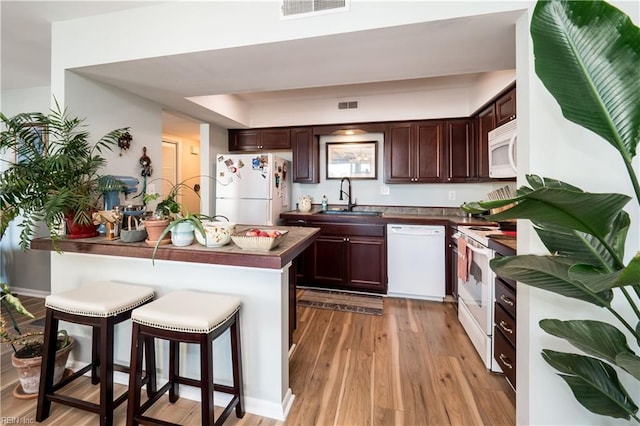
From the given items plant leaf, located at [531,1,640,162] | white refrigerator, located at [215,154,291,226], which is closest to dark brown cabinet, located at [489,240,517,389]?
plant leaf, located at [531,1,640,162]

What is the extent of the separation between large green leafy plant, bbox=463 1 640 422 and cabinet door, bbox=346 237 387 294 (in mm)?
2350

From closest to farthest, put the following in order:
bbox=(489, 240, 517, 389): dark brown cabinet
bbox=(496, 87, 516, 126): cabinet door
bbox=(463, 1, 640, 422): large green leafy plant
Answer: bbox=(463, 1, 640, 422): large green leafy plant < bbox=(489, 240, 517, 389): dark brown cabinet < bbox=(496, 87, 516, 126): cabinet door

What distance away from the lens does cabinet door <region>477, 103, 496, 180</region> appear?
271 centimetres

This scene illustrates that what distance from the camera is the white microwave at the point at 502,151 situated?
76.3 inches

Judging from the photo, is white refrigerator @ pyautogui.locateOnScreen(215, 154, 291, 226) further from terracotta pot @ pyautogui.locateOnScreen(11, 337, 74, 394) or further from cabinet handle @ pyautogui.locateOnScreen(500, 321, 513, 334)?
cabinet handle @ pyautogui.locateOnScreen(500, 321, 513, 334)

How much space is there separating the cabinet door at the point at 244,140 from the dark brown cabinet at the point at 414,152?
1.86 meters

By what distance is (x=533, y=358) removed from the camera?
1241mm

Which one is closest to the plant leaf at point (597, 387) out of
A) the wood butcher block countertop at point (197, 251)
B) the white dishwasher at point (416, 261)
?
the wood butcher block countertop at point (197, 251)

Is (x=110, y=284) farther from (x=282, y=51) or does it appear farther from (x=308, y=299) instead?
(x=308, y=299)

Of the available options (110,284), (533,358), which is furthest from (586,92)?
(110,284)

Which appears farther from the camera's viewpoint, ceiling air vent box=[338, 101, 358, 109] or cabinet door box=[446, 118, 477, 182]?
ceiling air vent box=[338, 101, 358, 109]

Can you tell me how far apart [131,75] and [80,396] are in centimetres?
219

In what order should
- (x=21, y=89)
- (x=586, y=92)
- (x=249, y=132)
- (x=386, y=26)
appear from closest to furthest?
(x=586, y=92) < (x=386, y=26) < (x=21, y=89) < (x=249, y=132)

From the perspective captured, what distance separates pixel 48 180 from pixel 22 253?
264 centimetres
